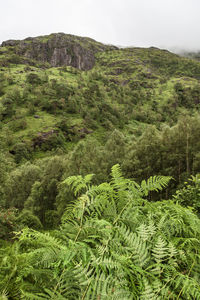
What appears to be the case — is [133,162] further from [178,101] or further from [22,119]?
[178,101]

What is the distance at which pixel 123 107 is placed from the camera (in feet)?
531

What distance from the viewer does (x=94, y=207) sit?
2668 millimetres

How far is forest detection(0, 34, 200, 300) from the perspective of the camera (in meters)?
1.48

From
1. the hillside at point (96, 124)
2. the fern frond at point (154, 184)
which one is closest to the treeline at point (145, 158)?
the hillside at point (96, 124)

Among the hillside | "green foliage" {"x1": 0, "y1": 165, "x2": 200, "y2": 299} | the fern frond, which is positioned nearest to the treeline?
the hillside

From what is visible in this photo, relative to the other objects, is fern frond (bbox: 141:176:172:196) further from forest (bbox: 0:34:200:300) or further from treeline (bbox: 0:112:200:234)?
treeline (bbox: 0:112:200:234)

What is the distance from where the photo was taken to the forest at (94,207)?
1.48 m

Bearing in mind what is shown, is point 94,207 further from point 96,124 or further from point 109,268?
point 96,124

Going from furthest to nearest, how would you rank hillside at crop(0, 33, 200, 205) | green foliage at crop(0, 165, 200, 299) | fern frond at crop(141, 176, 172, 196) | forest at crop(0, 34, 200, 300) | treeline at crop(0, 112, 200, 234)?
hillside at crop(0, 33, 200, 205) < treeline at crop(0, 112, 200, 234) < fern frond at crop(141, 176, 172, 196) < forest at crop(0, 34, 200, 300) < green foliage at crop(0, 165, 200, 299)

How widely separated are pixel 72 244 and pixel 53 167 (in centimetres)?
4825

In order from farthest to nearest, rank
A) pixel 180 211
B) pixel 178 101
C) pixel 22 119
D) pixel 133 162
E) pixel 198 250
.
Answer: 1. pixel 178 101
2. pixel 22 119
3. pixel 133 162
4. pixel 180 211
5. pixel 198 250

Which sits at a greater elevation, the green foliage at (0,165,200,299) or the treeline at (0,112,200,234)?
the green foliage at (0,165,200,299)

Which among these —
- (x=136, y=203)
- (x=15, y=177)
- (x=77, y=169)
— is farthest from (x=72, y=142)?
(x=136, y=203)

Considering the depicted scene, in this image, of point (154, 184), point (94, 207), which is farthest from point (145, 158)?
point (94, 207)
